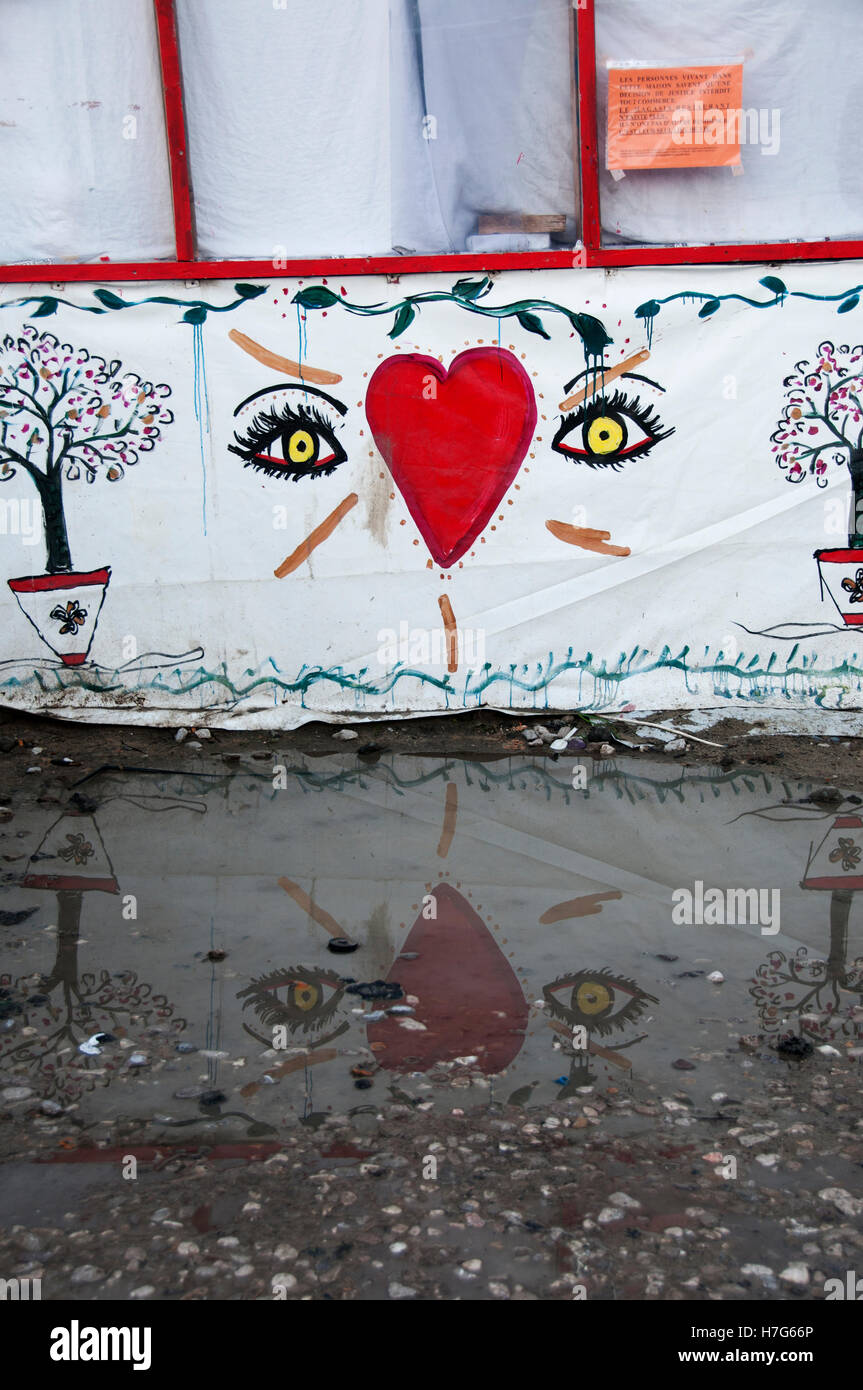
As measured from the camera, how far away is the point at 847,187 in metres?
5.51

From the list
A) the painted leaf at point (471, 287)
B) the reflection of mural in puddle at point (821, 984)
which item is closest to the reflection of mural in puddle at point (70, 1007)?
the reflection of mural in puddle at point (821, 984)

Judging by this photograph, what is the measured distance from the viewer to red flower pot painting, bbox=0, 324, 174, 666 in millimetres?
5723

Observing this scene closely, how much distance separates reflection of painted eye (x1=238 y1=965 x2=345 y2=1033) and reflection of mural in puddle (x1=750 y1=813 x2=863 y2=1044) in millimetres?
1207

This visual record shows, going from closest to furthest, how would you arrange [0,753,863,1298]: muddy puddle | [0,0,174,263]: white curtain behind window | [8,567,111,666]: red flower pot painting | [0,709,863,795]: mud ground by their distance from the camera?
1. [0,753,863,1298]: muddy puddle
2. [0,709,863,795]: mud ground
3. [0,0,174,263]: white curtain behind window
4. [8,567,111,666]: red flower pot painting

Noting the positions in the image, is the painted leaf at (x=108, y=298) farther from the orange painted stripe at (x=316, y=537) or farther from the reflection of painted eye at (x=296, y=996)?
the reflection of painted eye at (x=296, y=996)

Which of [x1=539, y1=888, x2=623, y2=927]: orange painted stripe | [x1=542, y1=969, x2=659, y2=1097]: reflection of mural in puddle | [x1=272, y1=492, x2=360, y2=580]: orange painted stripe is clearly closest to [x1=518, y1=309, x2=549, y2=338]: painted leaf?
[x1=272, y1=492, x2=360, y2=580]: orange painted stripe

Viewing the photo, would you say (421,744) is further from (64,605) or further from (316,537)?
(64,605)

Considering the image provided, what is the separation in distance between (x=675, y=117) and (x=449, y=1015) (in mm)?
4594

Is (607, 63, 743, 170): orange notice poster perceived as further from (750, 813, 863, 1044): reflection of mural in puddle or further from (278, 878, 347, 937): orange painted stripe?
(278, 878, 347, 937): orange painted stripe

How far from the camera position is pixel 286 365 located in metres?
5.71

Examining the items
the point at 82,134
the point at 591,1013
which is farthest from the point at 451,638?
the point at 82,134

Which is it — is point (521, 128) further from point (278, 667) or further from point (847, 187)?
point (278, 667)

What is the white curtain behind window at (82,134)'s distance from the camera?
5.46 metres
